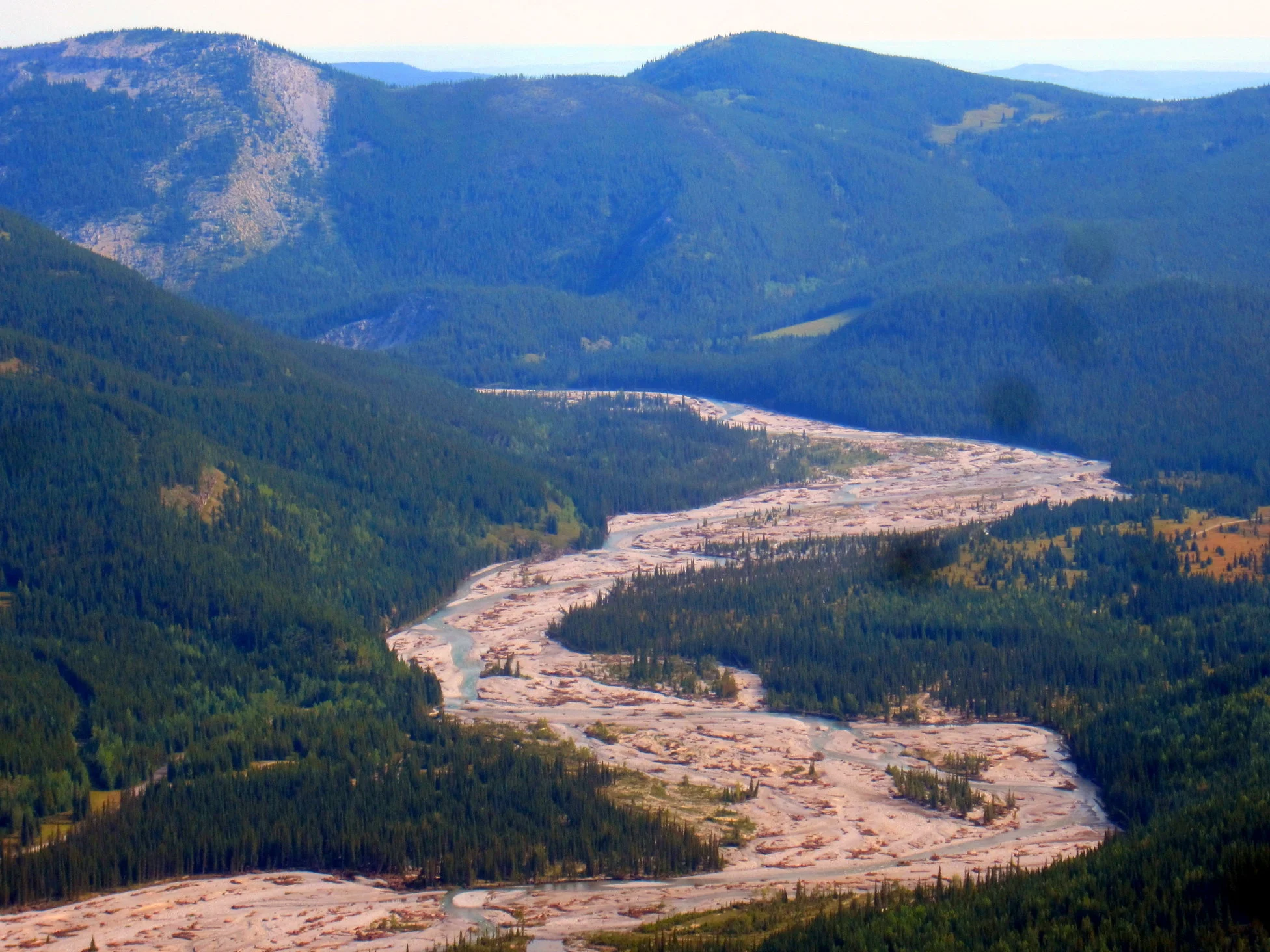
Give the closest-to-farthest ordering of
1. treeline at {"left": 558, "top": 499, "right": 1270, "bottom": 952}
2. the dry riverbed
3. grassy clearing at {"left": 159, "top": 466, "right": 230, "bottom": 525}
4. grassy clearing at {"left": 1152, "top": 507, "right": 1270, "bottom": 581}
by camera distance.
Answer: treeline at {"left": 558, "top": 499, "right": 1270, "bottom": 952} < the dry riverbed < grassy clearing at {"left": 159, "top": 466, "right": 230, "bottom": 525} < grassy clearing at {"left": 1152, "top": 507, "right": 1270, "bottom": 581}

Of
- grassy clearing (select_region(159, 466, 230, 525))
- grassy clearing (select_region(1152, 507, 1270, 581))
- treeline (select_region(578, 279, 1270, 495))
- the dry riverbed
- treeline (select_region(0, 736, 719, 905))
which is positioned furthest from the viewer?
treeline (select_region(578, 279, 1270, 495))

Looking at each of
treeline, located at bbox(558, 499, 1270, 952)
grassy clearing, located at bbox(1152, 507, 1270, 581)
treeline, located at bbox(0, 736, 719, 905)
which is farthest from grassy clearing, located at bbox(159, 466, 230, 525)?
grassy clearing, located at bbox(1152, 507, 1270, 581)

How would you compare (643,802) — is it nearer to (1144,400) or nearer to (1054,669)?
(1054,669)

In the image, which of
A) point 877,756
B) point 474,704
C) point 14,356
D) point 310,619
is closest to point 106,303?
point 14,356

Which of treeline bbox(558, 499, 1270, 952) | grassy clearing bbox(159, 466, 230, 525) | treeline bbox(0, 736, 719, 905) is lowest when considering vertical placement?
treeline bbox(0, 736, 719, 905)

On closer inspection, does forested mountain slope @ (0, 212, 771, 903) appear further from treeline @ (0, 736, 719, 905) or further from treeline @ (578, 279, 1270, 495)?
treeline @ (578, 279, 1270, 495)

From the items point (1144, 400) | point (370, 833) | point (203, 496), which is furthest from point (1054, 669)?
point (1144, 400)

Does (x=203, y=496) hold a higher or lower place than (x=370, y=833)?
higher
